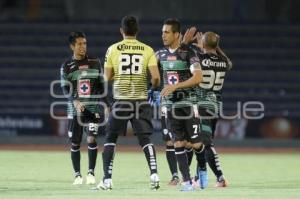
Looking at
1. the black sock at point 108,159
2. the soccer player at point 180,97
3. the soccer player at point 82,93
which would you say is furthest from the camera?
the soccer player at point 82,93

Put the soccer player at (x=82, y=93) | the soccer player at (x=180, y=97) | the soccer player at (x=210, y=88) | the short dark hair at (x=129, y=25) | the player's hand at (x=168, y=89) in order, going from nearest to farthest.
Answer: the short dark hair at (x=129, y=25)
the player's hand at (x=168, y=89)
the soccer player at (x=180, y=97)
the soccer player at (x=210, y=88)
the soccer player at (x=82, y=93)

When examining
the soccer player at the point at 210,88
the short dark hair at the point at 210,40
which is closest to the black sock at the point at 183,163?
the soccer player at the point at 210,88

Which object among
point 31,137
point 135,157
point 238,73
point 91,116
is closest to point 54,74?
point 31,137

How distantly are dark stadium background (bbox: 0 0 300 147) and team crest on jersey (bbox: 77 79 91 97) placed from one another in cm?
1290

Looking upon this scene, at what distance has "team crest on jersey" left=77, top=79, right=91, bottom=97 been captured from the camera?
43.3ft

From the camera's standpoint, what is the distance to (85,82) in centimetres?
1323

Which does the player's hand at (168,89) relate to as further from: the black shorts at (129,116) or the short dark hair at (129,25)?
the short dark hair at (129,25)

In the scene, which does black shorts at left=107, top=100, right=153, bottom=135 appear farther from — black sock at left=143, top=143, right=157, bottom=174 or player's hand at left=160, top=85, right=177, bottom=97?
player's hand at left=160, top=85, right=177, bottom=97

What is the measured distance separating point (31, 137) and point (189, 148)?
41.2 feet

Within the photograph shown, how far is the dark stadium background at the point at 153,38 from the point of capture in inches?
1064

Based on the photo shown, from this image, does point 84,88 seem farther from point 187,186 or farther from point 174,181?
point 187,186

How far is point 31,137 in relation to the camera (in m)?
24.7

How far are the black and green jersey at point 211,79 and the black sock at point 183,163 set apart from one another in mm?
1065

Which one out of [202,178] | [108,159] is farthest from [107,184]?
[202,178]
